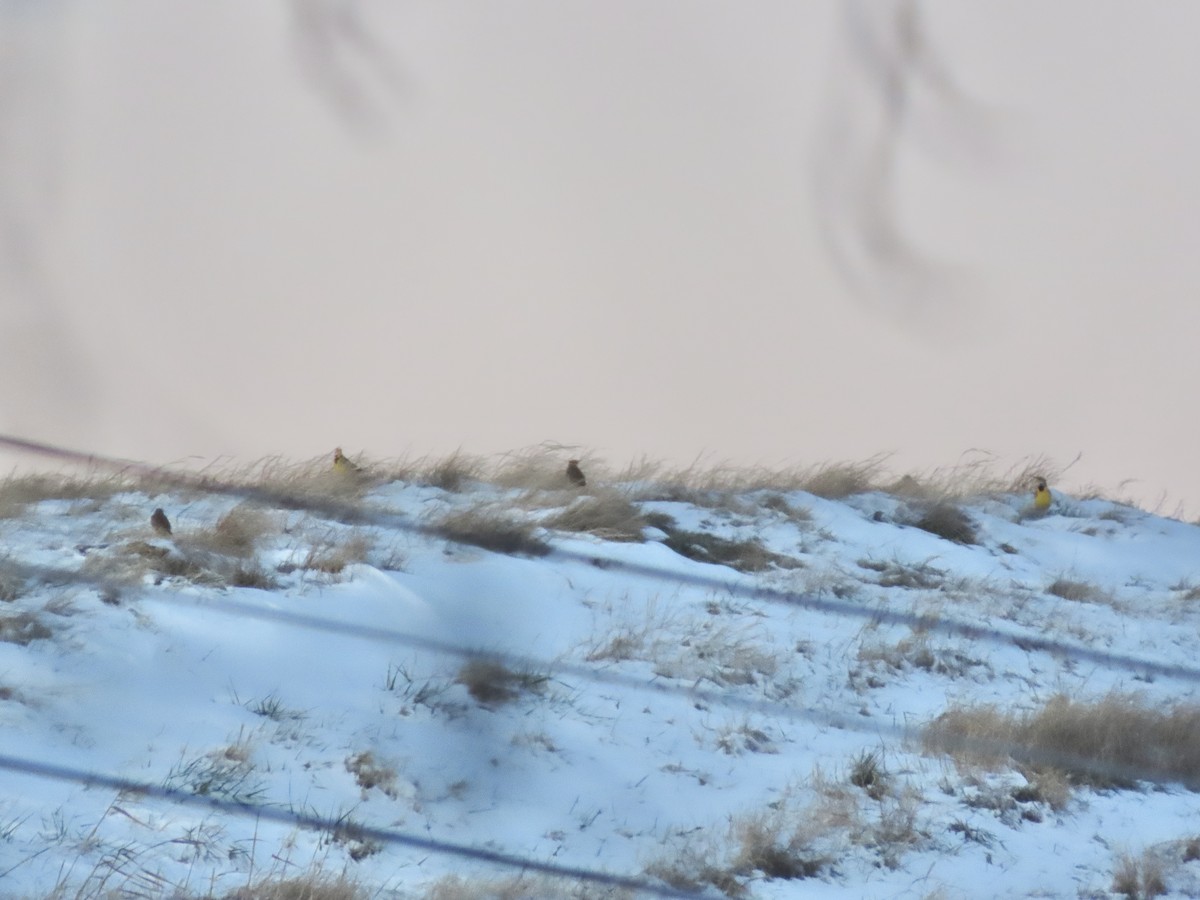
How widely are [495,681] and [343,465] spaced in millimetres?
3541

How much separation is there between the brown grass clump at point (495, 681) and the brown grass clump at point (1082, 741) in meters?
1.91

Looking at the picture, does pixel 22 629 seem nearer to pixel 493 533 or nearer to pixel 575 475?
pixel 493 533

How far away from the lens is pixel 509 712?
4.87 m

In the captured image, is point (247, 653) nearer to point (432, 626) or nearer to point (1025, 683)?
point (432, 626)

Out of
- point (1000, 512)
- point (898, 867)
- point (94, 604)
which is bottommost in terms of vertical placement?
point (898, 867)

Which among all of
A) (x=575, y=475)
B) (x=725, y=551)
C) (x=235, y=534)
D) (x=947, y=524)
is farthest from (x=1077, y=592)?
(x=235, y=534)

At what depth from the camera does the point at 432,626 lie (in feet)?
17.6

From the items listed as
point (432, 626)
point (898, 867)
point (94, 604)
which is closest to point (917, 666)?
point (898, 867)

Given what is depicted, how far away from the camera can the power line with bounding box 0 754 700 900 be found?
3.75 metres

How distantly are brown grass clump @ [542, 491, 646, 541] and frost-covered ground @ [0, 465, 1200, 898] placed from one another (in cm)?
26

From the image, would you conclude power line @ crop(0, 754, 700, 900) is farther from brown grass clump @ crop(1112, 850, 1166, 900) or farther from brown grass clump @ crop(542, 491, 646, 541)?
brown grass clump @ crop(542, 491, 646, 541)

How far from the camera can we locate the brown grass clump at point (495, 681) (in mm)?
4918

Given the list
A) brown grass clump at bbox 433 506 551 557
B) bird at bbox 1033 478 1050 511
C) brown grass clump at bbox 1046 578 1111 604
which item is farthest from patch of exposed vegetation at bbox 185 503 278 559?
bird at bbox 1033 478 1050 511

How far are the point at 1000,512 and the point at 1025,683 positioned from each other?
Answer: 3880 millimetres
